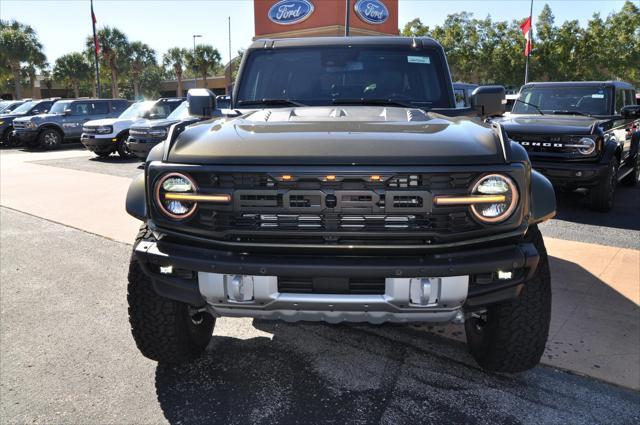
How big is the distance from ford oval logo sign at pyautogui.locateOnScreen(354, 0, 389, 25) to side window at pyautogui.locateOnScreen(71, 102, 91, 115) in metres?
14.5

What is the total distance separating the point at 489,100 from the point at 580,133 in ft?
12.8

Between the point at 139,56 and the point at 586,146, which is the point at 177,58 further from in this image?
the point at 586,146

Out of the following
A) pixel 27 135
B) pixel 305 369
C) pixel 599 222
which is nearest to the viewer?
pixel 305 369

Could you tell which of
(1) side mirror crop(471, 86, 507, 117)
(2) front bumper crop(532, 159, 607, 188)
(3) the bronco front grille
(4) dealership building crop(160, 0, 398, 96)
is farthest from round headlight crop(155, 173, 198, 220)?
(4) dealership building crop(160, 0, 398, 96)

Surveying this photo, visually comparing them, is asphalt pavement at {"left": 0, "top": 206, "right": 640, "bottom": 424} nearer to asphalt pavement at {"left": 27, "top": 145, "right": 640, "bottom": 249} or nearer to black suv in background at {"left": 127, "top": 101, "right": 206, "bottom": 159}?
asphalt pavement at {"left": 27, "top": 145, "right": 640, "bottom": 249}

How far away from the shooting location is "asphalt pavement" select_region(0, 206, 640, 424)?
2453mm

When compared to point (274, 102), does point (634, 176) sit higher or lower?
lower

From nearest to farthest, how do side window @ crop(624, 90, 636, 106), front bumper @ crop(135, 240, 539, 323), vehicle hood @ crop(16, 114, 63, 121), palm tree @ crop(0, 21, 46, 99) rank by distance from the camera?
1. front bumper @ crop(135, 240, 539, 323)
2. side window @ crop(624, 90, 636, 106)
3. vehicle hood @ crop(16, 114, 63, 121)
4. palm tree @ crop(0, 21, 46, 99)

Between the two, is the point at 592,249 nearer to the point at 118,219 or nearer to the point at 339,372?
the point at 339,372

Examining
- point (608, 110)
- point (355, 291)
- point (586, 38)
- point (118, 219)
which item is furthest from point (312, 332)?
point (586, 38)

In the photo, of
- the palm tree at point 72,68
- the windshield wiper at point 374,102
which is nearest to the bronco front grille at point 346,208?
the windshield wiper at point 374,102

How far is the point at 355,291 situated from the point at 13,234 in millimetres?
5573

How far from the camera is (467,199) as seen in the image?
207cm

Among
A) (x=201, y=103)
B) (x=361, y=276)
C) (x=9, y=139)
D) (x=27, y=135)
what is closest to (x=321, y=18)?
(x=27, y=135)
